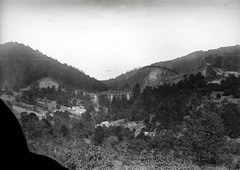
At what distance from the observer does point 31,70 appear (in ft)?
64.9

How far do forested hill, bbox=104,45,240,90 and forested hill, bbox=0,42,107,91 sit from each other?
1.47m

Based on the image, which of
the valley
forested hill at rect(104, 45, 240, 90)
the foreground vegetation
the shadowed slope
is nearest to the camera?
the shadowed slope

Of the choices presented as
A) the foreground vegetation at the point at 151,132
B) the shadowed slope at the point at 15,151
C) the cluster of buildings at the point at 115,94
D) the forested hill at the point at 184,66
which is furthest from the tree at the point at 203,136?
the shadowed slope at the point at 15,151

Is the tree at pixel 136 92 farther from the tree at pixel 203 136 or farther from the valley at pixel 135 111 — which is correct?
the tree at pixel 203 136

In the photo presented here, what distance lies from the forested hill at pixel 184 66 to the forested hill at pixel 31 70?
1467mm

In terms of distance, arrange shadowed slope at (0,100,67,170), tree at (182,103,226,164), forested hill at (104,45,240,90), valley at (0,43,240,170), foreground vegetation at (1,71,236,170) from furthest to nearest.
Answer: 1. forested hill at (104,45,240,90)
2. valley at (0,43,240,170)
3. tree at (182,103,226,164)
4. foreground vegetation at (1,71,236,170)
5. shadowed slope at (0,100,67,170)

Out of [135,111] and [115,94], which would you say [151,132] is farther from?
[115,94]

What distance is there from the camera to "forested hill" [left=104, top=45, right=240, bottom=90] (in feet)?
57.0

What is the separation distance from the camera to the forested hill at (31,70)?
18191mm

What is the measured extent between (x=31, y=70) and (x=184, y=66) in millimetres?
9622

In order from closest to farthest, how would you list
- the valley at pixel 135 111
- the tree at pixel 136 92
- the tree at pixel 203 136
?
the tree at pixel 203 136, the valley at pixel 135 111, the tree at pixel 136 92

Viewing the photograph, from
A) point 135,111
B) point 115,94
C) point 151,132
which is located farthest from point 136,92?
point 151,132

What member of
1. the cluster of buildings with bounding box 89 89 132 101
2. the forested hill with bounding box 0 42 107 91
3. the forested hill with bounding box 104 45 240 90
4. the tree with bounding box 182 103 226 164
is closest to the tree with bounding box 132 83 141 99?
the cluster of buildings with bounding box 89 89 132 101

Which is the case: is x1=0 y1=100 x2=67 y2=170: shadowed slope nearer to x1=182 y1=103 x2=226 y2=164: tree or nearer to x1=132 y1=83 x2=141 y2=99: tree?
x1=182 y1=103 x2=226 y2=164: tree
